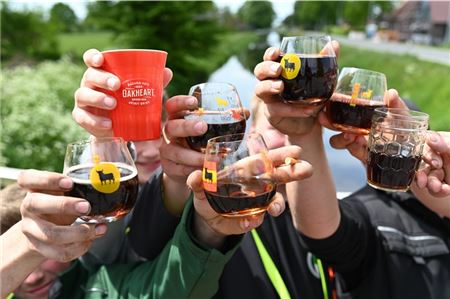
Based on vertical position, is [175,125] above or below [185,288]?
above

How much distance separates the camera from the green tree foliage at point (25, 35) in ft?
54.3

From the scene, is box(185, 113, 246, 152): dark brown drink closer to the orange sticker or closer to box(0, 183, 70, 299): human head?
the orange sticker

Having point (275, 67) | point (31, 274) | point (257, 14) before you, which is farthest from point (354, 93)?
point (257, 14)

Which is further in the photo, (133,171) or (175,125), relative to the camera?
(175,125)

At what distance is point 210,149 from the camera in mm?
1280

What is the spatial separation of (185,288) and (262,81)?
2.56ft

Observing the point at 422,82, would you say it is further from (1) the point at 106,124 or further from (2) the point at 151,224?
(1) the point at 106,124

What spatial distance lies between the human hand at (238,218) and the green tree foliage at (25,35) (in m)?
16.5

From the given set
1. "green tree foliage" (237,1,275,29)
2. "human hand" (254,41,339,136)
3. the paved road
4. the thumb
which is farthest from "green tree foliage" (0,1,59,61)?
"green tree foliage" (237,1,275,29)

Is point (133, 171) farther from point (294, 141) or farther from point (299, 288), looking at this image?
point (299, 288)

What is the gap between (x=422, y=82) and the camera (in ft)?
48.4

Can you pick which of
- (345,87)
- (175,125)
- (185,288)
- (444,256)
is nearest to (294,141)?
(345,87)

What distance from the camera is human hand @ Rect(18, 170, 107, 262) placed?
3.89 ft

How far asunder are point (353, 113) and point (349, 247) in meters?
0.61
